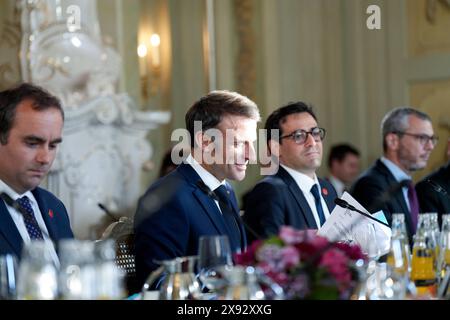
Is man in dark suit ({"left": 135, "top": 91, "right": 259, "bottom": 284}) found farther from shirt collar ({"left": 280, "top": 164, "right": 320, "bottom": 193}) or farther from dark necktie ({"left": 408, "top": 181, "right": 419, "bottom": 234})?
dark necktie ({"left": 408, "top": 181, "right": 419, "bottom": 234})

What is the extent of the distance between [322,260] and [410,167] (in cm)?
299

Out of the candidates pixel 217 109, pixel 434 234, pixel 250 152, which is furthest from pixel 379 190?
pixel 434 234

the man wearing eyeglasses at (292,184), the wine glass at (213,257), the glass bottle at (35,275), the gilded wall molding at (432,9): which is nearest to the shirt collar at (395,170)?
the man wearing eyeglasses at (292,184)

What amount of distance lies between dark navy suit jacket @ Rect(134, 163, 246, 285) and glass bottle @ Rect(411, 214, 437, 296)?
0.63m

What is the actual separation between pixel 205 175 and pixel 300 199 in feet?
2.15

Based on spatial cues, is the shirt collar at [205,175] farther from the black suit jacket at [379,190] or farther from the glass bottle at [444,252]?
the black suit jacket at [379,190]

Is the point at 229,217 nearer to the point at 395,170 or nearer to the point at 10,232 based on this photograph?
the point at 10,232

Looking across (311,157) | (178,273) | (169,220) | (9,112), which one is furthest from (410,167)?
(178,273)

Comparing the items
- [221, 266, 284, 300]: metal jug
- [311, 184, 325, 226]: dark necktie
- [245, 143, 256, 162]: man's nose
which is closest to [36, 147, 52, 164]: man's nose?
[245, 143, 256, 162]: man's nose

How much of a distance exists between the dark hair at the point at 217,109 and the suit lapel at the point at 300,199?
552mm

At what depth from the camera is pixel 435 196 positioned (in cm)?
447

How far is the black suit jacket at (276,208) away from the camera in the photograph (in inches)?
138

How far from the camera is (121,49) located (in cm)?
657

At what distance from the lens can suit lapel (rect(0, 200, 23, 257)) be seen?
2.67 m
